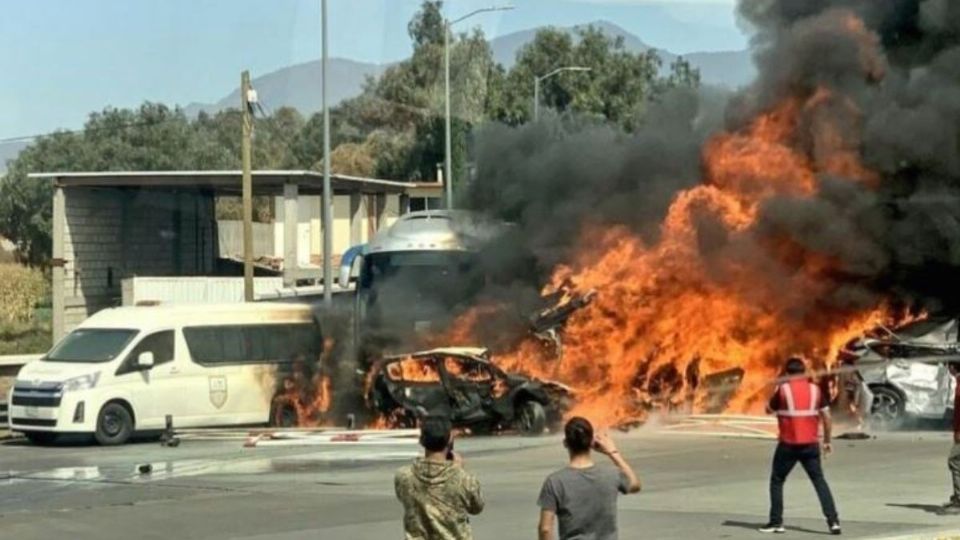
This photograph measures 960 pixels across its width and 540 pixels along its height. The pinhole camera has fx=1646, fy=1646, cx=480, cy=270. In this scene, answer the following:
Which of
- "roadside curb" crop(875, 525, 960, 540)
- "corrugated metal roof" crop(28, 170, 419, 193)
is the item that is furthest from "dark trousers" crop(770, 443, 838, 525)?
"corrugated metal roof" crop(28, 170, 419, 193)

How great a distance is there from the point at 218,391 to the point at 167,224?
30901mm

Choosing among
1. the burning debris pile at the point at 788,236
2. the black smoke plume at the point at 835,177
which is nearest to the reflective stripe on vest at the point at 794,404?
the burning debris pile at the point at 788,236

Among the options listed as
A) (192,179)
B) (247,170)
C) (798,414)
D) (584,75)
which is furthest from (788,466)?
(584,75)

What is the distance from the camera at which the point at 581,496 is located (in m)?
7.87

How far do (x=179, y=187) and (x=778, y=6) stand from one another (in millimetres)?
26798

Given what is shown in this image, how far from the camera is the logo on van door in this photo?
26438mm

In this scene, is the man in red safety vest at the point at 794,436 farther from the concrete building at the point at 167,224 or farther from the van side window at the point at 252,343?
the concrete building at the point at 167,224

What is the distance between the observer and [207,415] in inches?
1039

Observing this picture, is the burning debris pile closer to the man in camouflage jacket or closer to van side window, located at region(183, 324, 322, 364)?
van side window, located at region(183, 324, 322, 364)

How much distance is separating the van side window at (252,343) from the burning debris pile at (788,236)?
102 inches

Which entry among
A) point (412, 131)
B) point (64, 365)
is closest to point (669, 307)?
point (64, 365)

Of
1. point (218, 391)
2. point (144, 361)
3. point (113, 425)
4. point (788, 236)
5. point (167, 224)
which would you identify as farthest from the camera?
point (167, 224)

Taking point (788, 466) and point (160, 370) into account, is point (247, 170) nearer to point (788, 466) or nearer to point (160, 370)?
point (160, 370)

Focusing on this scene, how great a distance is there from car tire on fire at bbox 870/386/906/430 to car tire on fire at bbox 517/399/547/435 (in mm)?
4829
